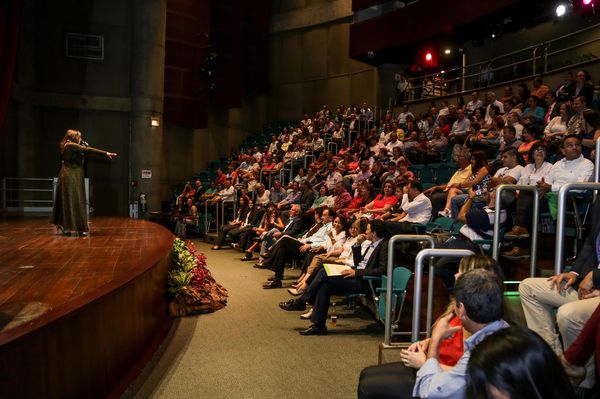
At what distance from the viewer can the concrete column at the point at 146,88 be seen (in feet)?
46.9

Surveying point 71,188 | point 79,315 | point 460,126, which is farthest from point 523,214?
point 71,188

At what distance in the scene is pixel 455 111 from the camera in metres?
9.76

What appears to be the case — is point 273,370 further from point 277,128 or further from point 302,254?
point 277,128

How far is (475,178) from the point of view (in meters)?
5.68

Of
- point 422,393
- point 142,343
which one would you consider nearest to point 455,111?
point 142,343

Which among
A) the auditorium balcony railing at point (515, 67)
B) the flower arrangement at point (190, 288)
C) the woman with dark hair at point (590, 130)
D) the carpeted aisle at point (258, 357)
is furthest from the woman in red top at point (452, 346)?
the auditorium balcony railing at point (515, 67)

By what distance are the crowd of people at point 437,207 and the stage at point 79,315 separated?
158 centimetres

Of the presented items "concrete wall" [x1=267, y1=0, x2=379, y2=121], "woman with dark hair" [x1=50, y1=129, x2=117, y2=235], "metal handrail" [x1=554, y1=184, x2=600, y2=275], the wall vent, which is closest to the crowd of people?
"metal handrail" [x1=554, y1=184, x2=600, y2=275]

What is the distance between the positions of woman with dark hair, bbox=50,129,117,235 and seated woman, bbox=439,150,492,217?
4.38 m

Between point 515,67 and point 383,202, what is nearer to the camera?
point 383,202

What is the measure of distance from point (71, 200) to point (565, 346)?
6.41 metres

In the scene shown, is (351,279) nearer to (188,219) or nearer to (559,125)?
(559,125)

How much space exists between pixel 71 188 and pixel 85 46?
8.76 meters

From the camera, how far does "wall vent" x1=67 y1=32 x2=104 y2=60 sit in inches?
553
